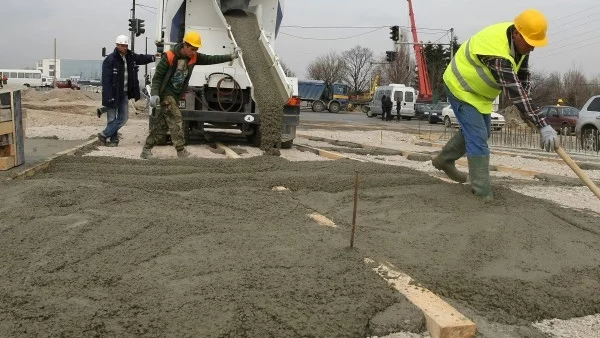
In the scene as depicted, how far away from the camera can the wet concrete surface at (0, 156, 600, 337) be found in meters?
2.44

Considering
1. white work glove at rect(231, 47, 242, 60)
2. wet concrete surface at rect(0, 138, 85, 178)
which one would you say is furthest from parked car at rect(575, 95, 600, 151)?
wet concrete surface at rect(0, 138, 85, 178)

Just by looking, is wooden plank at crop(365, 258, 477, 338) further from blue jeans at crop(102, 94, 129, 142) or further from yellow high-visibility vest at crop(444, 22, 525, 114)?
blue jeans at crop(102, 94, 129, 142)

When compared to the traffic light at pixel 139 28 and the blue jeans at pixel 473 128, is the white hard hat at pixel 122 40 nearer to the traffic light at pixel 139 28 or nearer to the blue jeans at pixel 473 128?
the blue jeans at pixel 473 128

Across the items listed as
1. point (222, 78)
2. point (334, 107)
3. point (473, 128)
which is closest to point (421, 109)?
point (334, 107)

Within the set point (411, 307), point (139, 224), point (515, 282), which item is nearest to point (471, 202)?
point (515, 282)

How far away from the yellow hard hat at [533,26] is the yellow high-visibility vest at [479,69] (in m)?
0.18

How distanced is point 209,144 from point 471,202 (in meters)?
6.43

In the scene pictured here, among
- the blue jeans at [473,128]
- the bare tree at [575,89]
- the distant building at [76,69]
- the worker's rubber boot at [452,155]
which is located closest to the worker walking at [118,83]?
the worker's rubber boot at [452,155]

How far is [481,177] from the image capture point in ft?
15.9

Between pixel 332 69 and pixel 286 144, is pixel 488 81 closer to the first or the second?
pixel 286 144

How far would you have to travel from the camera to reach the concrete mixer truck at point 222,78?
9.49m

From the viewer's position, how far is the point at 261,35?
33.3ft

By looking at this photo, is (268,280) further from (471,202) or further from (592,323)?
(471,202)

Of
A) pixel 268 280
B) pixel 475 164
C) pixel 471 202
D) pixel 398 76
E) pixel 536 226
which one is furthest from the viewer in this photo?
pixel 398 76
